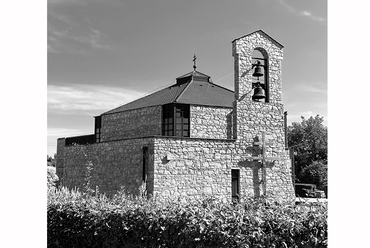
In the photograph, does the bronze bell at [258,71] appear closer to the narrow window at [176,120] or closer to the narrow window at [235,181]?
the narrow window at [235,181]

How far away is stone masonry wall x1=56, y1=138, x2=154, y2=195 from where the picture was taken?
10.5 metres

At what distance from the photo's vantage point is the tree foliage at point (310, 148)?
2425 centimetres

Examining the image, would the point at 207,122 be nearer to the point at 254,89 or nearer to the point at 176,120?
the point at 176,120

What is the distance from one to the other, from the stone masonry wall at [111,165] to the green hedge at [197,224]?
4884mm

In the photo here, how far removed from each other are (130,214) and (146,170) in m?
5.66

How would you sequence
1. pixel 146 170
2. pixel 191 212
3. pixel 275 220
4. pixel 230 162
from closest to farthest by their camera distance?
pixel 275 220 < pixel 191 212 < pixel 146 170 < pixel 230 162

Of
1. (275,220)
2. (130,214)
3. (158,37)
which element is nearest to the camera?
(275,220)

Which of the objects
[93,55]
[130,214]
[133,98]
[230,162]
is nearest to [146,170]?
[230,162]

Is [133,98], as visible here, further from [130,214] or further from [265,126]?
[130,214]

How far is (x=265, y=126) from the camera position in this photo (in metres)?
11.6

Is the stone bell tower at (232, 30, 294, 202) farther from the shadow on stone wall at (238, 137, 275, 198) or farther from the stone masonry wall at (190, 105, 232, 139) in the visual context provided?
the stone masonry wall at (190, 105, 232, 139)

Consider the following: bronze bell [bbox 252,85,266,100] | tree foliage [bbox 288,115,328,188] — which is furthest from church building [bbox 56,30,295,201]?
tree foliage [bbox 288,115,328,188]

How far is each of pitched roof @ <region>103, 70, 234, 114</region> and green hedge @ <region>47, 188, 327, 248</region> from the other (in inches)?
369

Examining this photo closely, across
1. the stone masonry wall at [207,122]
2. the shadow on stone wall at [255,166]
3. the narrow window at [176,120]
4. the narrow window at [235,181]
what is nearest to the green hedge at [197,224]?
the narrow window at [235,181]
